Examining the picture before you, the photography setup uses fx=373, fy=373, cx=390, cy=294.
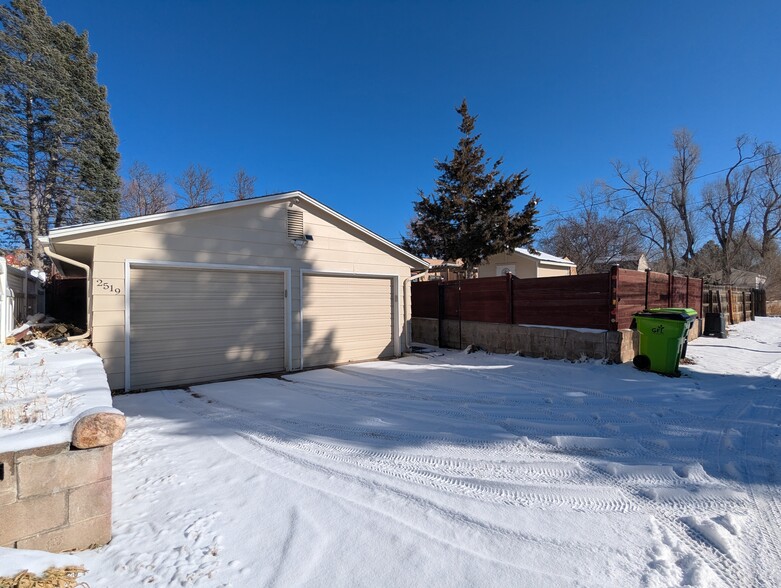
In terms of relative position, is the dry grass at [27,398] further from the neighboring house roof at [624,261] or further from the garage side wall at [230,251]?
the neighboring house roof at [624,261]

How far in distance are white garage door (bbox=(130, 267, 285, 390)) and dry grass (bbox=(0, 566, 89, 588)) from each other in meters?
4.82

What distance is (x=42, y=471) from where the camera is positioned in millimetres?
1995

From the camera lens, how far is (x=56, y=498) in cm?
202

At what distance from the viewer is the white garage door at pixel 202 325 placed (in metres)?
6.07

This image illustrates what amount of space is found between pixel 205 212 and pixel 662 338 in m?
8.24

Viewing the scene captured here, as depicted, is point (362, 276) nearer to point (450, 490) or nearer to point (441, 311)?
point (441, 311)

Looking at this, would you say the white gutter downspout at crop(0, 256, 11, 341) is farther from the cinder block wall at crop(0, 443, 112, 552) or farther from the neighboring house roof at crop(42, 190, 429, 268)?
the cinder block wall at crop(0, 443, 112, 552)

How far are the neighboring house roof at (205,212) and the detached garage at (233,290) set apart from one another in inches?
0.8

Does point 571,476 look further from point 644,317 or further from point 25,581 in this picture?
point 644,317

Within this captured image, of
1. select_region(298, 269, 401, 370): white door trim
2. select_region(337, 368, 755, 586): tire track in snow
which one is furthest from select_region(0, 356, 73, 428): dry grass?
select_region(298, 269, 401, 370): white door trim

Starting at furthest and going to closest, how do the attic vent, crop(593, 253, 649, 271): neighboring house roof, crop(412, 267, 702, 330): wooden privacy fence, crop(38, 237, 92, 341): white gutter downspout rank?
crop(593, 253, 649, 271): neighboring house roof, the attic vent, crop(412, 267, 702, 330): wooden privacy fence, crop(38, 237, 92, 341): white gutter downspout

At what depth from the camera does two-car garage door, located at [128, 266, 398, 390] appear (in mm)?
6113

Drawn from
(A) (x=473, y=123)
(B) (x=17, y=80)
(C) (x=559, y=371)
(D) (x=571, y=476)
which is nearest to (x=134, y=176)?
(B) (x=17, y=80)

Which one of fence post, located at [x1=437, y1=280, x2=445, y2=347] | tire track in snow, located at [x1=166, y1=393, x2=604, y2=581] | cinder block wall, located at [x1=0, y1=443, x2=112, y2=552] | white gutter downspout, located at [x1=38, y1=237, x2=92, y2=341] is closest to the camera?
cinder block wall, located at [x1=0, y1=443, x2=112, y2=552]
